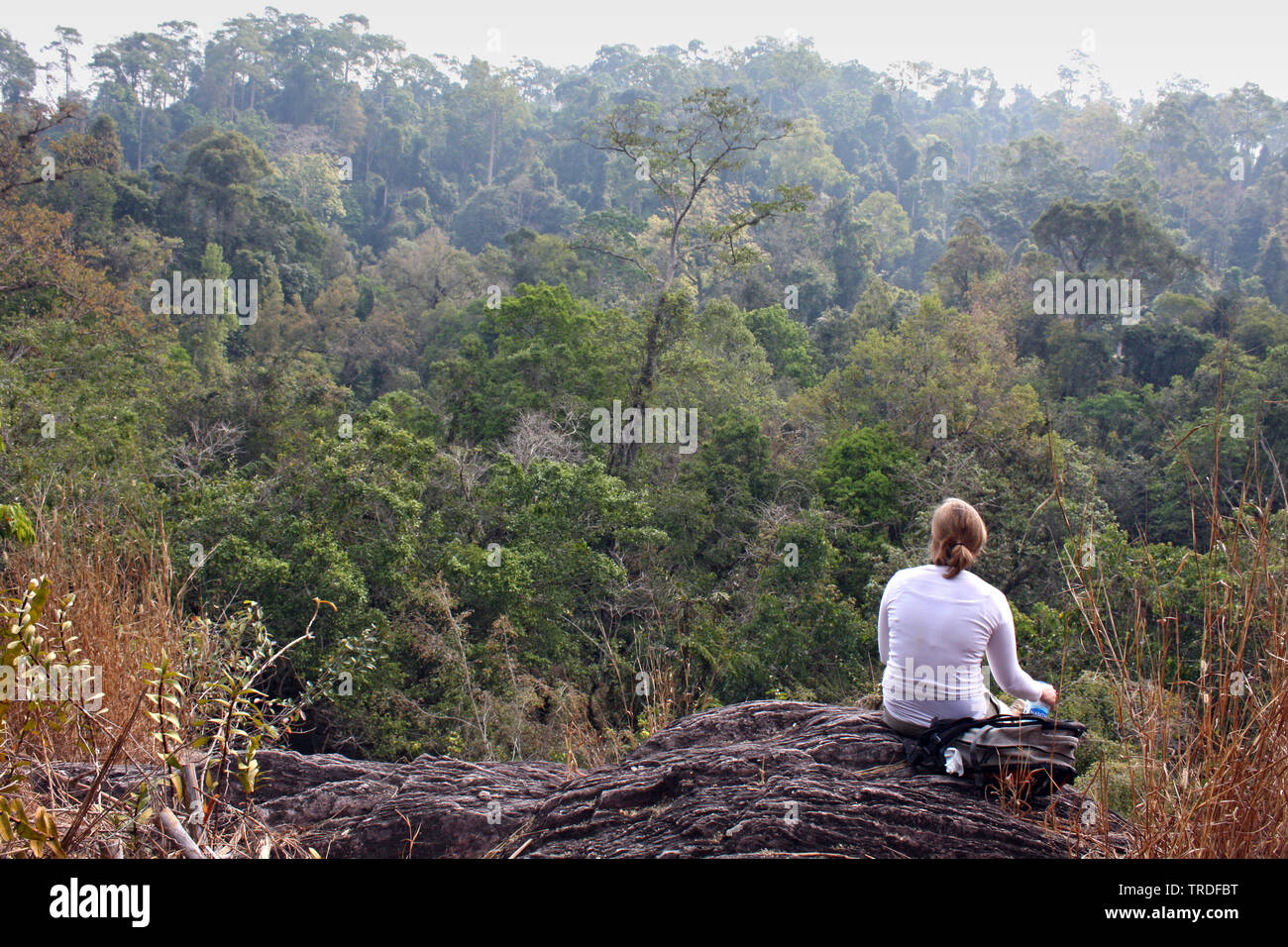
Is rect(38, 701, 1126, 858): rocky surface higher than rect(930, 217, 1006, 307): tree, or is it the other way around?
rect(930, 217, 1006, 307): tree

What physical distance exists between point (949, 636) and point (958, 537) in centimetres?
27

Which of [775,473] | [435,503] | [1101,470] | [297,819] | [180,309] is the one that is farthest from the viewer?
[180,309]

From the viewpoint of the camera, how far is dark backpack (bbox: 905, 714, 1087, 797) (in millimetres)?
2230

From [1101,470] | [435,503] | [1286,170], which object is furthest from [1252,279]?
[435,503]

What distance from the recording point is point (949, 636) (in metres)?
2.47

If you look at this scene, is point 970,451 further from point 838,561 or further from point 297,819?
point 297,819

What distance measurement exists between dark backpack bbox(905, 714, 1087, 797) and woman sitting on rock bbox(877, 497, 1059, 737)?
160 millimetres

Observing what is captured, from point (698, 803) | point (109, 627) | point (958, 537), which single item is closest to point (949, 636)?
point (958, 537)

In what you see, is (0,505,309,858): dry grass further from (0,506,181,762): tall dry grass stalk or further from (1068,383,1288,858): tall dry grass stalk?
(1068,383,1288,858): tall dry grass stalk

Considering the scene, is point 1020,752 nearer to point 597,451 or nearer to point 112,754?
point 112,754

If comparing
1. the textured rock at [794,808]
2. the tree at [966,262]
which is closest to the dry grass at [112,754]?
the textured rock at [794,808]

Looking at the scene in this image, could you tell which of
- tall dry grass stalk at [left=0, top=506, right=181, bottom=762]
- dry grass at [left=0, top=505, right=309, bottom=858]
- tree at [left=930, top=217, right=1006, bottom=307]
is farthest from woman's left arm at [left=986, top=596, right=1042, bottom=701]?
tree at [left=930, top=217, right=1006, bottom=307]
